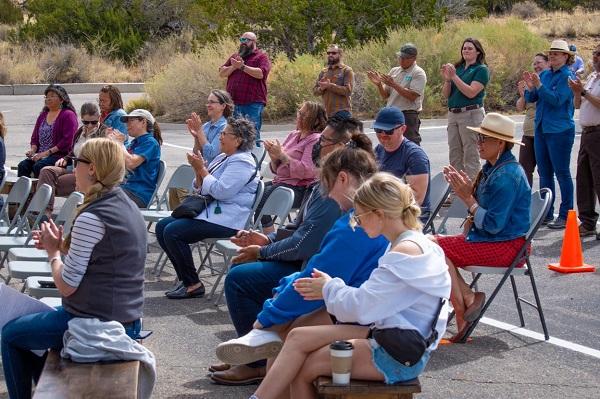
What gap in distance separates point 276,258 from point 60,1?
3443 centimetres

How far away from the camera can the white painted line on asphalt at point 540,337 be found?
23.2 feet

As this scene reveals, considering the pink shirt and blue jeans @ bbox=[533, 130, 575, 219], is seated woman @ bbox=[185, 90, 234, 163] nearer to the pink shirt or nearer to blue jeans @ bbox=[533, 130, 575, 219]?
the pink shirt

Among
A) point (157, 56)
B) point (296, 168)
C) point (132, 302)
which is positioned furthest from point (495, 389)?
point (157, 56)

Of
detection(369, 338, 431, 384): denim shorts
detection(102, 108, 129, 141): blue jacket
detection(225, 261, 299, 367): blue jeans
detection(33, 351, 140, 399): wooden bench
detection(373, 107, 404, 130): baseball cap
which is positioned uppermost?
detection(373, 107, 404, 130): baseball cap

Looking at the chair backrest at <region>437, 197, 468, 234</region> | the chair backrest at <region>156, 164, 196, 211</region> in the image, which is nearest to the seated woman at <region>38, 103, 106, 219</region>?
the chair backrest at <region>156, 164, 196, 211</region>

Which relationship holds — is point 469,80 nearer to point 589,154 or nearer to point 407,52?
point 407,52

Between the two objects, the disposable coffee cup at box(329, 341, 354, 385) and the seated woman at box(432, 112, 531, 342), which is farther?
the seated woman at box(432, 112, 531, 342)

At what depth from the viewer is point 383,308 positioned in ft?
16.1

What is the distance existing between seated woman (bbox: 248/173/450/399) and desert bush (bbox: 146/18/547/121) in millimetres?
17985

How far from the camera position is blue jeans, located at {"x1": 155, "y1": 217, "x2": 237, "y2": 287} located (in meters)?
8.58

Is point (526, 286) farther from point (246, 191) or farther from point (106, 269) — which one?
point (106, 269)

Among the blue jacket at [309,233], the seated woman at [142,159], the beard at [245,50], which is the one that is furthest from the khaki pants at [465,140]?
the blue jacket at [309,233]

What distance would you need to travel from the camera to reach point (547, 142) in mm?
11250

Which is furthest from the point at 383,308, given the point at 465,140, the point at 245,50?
the point at 245,50
